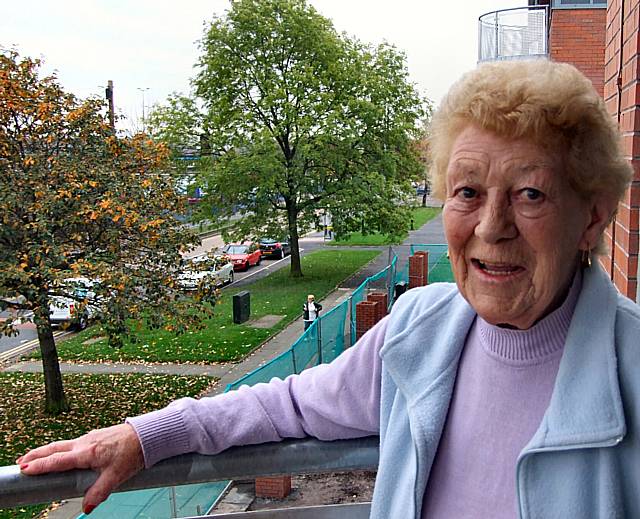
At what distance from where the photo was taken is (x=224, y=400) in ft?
5.39

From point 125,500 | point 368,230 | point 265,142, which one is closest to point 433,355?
point 125,500

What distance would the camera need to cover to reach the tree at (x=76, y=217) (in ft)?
34.9

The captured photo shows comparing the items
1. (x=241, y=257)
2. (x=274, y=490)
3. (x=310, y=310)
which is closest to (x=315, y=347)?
(x=310, y=310)

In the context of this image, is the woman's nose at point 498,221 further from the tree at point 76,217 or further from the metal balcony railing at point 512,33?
the tree at point 76,217

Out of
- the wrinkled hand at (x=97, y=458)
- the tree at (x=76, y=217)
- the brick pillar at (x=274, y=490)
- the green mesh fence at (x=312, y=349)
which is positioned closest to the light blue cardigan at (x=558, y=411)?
the wrinkled hand at (x=97, y=458)

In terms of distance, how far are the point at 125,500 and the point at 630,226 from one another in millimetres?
2214

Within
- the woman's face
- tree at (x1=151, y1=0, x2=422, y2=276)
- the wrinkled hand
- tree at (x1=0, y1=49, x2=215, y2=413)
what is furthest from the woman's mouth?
tree at (x1=151, y1=0, x2=422, y2=276)

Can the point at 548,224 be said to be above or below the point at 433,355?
above

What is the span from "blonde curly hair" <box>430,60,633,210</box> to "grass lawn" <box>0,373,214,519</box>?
9524mm

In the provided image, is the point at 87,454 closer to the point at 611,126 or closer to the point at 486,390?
the point at 486,390

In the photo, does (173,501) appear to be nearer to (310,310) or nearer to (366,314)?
(366,314)

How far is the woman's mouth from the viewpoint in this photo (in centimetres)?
135

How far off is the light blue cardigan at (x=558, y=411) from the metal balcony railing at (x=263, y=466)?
0.09m

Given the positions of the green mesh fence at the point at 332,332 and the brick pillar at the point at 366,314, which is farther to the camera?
the brick pillar at the point at 366,314
